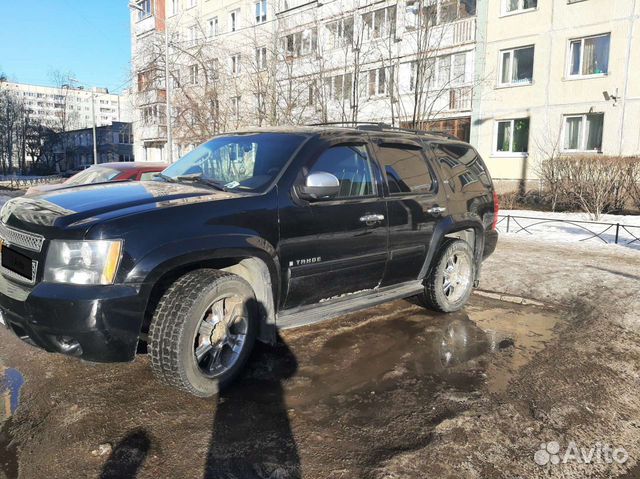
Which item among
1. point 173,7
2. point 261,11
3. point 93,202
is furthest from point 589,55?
point 173,7

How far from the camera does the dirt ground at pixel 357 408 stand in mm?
2635

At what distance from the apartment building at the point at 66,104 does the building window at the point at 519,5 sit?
54.7 m

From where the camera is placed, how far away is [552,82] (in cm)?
2084

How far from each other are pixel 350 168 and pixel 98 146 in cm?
7892

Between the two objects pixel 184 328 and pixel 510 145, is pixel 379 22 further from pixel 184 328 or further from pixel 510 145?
pixel 184 328

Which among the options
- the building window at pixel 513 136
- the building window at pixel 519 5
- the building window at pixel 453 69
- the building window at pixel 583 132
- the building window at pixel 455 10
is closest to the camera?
the building window at pixel 455 10

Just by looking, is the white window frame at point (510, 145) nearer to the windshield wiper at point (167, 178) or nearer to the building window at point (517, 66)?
the building window at point (517, 66)

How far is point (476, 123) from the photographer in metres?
23.1

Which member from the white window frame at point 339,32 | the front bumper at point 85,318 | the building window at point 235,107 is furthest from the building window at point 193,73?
the front bumper at point 85,318

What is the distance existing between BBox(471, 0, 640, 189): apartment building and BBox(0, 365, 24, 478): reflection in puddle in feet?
68.5

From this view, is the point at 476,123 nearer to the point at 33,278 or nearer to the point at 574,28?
the point at 574,28

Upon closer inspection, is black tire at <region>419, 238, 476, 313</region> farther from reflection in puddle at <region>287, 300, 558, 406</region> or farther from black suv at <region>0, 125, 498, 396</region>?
reflection in puddle at <region>287, 300, 558, 406</region>

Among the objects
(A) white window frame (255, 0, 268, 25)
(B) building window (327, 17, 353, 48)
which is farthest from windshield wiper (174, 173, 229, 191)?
(A) white window frame (255, 0, 268, 25)

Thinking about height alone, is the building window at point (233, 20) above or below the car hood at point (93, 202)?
above
